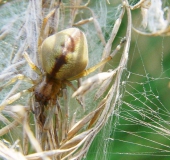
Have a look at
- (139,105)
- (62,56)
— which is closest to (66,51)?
(62,56)

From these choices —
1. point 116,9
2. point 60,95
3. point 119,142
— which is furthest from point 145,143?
point 116,9

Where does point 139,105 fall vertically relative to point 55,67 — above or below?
below

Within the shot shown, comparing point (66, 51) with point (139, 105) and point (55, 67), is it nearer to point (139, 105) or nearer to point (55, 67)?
point (55, 67)

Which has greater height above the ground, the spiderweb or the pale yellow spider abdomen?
the pale yellow spider abdomen

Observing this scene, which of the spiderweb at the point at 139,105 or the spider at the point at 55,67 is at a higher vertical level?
the spider at the point at 55,67

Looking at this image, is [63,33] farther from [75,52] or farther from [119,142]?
[119,142]

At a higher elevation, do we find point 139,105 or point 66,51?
point 66,51

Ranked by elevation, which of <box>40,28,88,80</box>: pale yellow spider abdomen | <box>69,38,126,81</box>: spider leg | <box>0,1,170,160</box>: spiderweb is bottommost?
<box>0,1,170,160</box>: spiderweb

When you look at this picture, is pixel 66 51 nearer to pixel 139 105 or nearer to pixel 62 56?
pixel 62 56
